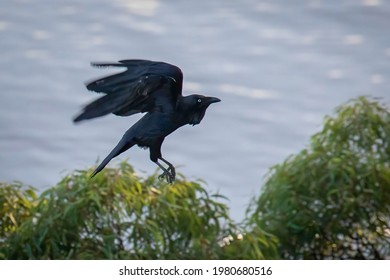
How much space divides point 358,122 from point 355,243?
34cm

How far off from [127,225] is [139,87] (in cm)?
120

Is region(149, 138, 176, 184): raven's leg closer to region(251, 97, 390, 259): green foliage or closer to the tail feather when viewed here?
the tail feather

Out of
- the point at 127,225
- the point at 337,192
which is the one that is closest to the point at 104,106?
the point at 127,225

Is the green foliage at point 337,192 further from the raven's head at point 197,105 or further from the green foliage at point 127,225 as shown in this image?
the raven's head at point 197,105

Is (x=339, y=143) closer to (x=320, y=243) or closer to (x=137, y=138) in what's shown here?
(x=320, y=243)

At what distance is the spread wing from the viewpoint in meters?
1.16

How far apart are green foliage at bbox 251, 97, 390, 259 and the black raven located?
1.34 meters

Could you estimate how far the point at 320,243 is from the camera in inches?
102

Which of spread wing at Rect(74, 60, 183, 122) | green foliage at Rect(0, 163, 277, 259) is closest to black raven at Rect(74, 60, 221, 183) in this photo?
spread wing at Rect(74, 60, 183, 122)

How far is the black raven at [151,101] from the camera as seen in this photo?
1176 millimetres

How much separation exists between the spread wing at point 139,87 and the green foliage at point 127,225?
1.10 meters

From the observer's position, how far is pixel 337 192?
2547 millimetres

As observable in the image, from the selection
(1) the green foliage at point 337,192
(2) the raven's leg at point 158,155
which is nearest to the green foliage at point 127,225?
(1) the green foliage at point 337,192
